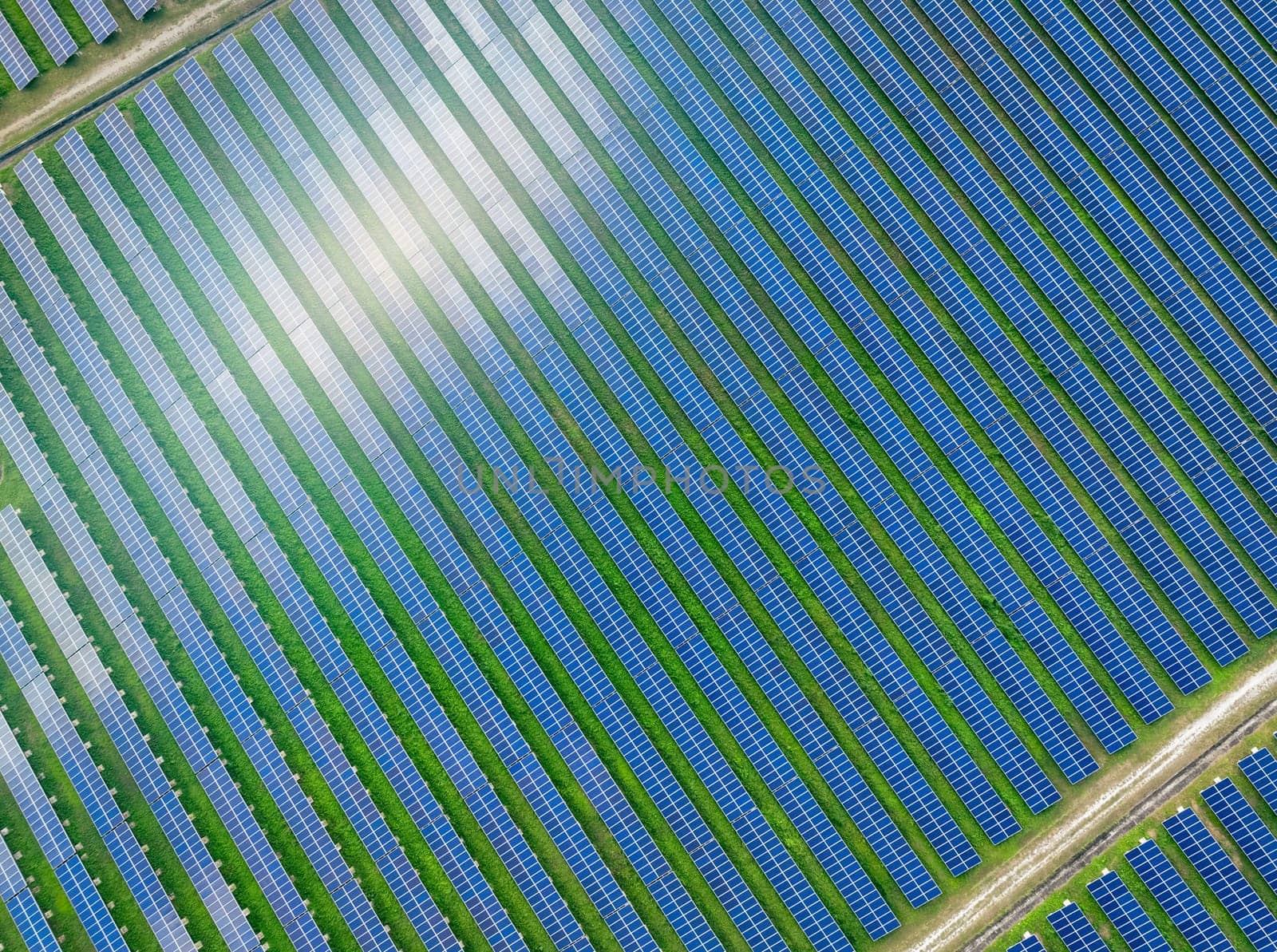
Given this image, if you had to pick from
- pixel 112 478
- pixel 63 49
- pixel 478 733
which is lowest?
pixel 478 733

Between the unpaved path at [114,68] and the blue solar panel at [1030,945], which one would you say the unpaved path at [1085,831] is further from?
the unpaved path at [114,68]

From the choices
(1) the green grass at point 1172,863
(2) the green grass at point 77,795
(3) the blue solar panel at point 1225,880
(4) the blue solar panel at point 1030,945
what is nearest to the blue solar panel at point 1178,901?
(1) the green grass at point 1172,863

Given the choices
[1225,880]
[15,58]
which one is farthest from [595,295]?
[1225,880]

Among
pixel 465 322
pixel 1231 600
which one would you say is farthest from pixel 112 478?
pixel 1231 600

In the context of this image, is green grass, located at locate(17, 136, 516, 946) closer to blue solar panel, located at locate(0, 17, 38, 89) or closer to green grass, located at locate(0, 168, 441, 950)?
green grass, located at locate(0, 168, 441, 950)

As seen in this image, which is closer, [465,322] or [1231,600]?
[1231,600]

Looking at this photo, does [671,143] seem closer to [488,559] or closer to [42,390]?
[488,559]

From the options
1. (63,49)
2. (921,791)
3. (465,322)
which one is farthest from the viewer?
(63,49)

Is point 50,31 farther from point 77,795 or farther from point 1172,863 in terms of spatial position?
point 1172,863
